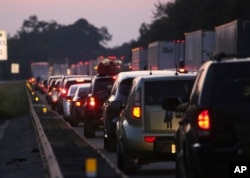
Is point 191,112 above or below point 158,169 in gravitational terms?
above

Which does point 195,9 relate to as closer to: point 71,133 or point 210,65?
point 71,133

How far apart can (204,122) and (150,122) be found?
5824mm

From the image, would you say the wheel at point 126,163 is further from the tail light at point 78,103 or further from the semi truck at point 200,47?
the semi truck at point 200,47

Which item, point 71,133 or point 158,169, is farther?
point 71,133

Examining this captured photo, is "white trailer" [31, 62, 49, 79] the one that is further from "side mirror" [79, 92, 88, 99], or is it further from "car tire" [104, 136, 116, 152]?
"car tire" [104, 136, 116, 152]

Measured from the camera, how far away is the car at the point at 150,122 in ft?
56.3

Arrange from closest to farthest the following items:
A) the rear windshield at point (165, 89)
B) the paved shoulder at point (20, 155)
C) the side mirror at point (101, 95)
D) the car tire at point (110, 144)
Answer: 1. the rear windshield at point (165, 89)
2. the paved shoulder at point (20, 155)
3. the car tire at point (110, 144)
4. the side mirror at point (101, 95)

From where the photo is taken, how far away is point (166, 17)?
136250mm

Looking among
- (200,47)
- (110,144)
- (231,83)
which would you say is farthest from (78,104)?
(231,83)

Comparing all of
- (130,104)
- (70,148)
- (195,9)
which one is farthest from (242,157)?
(195,9)

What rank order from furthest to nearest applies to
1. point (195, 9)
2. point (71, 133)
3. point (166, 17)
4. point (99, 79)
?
point (166, 17)
point (195, 9)
point (71, 133)
point (99, 79)

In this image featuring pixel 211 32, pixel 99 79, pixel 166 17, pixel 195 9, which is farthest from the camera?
pixel 166 17

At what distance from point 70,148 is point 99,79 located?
630 cm

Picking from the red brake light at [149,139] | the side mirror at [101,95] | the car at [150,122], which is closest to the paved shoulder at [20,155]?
the car at [150,122]
